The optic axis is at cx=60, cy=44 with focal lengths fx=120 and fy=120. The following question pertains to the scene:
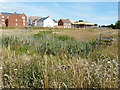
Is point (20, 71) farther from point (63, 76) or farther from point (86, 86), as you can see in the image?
point (86, 86)

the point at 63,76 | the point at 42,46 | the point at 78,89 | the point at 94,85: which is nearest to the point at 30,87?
the point at 63,76

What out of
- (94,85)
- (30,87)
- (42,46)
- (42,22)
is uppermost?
(42,22)

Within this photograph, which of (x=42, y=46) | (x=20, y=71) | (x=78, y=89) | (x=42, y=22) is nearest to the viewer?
(x=78, y=89)

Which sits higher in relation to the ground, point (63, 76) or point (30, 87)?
point (63, 76)

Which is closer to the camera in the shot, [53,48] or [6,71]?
[6,71]

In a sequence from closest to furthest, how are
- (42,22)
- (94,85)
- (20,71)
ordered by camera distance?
(94,85) < (20,71) < (42,22)

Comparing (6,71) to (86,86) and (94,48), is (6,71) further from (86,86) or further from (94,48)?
(94,48)

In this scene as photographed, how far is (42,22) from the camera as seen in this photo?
14.3 feet

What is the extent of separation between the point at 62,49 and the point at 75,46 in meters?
0.61

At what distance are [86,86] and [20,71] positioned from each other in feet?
4.85

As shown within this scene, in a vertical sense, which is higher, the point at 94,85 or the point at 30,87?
the point at 94,85

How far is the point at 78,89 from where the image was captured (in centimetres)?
200

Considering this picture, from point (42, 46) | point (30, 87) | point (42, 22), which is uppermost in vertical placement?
point (42, 22)

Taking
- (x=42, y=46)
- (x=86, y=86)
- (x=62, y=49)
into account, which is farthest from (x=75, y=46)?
(x=86, y=86)
